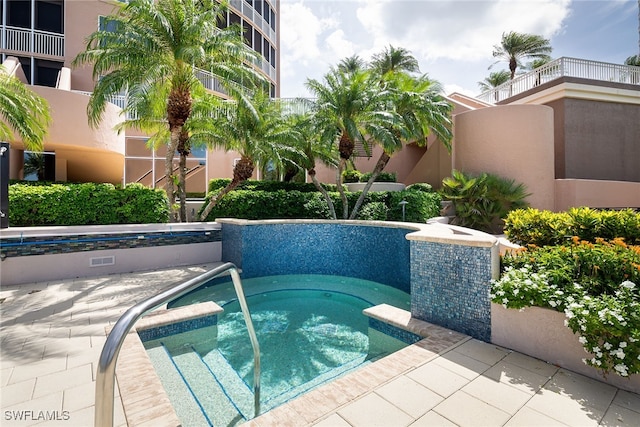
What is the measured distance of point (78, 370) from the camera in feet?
12.0

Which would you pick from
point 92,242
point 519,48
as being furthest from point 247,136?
point 519,48

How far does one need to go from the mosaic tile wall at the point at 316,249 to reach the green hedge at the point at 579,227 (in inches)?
116

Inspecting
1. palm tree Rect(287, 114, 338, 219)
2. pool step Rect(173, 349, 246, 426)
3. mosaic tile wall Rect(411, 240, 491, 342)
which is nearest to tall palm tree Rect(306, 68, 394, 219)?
palm tree Rect(287, 114, 338, 219)

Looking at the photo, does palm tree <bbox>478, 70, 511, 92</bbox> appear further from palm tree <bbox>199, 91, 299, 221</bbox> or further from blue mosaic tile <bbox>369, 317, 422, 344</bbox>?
blue mosaic tile <bbox>369, 317, 422, 344</bbox>

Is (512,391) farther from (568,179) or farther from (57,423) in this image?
(568,179)

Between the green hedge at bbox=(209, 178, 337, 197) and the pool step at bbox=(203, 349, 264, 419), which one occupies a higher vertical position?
the green hedge at bbox=(209, 178, 337, 197)

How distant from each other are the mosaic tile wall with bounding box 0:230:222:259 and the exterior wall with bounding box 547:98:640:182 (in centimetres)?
1821

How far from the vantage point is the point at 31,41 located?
51.4 ft

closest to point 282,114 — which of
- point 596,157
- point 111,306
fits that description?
point 111,306

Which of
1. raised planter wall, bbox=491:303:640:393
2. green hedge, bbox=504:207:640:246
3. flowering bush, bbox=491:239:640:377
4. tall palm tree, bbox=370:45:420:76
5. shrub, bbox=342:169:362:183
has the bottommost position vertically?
raised planter wall, bbox=491:303:640:393

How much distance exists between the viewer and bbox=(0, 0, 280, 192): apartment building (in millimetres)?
10461

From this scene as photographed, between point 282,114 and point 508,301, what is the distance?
1169 centimetres

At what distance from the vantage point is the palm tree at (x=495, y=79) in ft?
95.2

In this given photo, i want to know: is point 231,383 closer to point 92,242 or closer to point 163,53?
point 92,242
